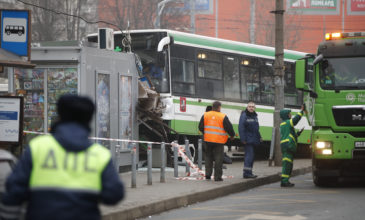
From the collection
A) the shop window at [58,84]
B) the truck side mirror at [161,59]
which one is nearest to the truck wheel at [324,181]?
the shop window at [58,84]

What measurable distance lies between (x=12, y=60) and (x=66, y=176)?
24.2ft

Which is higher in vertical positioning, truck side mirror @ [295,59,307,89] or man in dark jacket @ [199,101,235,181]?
truck side mirror @ [295,59,307,89]

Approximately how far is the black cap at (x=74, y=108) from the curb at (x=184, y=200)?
5.63m

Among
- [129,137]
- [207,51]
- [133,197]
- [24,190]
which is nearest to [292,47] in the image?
[207,51]

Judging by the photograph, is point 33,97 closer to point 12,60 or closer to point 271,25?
point 12,60

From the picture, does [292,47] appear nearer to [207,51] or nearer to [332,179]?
[207,51]

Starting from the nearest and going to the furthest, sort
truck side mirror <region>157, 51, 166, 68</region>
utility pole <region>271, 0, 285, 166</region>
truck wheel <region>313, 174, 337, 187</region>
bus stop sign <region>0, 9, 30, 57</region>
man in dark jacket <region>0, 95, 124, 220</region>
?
1. man in dark jacket <region>0, 95, 124, 220</region>
2. bus stop sign <region>0, 9, 30, 57</region>
3. truck wheel <region>313, 174, 337, 187</region>
4. utility pole <region>271, 0, 285, 166</region>
5. truck side mirror <region>157, 51, 166, 68</region>

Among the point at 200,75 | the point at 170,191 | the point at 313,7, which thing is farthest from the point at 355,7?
the point at 170,191

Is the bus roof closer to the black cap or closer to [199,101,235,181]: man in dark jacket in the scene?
[199,101,235,181]: man in dark jacket

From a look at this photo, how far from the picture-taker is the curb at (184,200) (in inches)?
432

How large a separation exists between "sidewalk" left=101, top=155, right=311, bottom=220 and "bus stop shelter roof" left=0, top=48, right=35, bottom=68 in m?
2.40

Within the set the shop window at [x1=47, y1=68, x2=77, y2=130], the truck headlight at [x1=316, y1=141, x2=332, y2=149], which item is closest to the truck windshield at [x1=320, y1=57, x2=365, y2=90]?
the truck headlight at [x1=316, y1=141, x2=332, y2=149]

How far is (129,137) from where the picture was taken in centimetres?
1886

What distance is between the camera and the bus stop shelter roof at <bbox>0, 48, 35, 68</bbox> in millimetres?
11578
